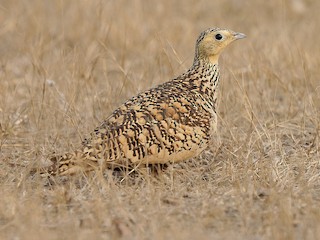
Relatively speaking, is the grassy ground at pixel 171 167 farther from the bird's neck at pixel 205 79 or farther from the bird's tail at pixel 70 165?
the bird's neck at pixel 205 79

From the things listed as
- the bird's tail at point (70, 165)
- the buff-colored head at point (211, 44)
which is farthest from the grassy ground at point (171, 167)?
the buff-colored head at point (211, 44)

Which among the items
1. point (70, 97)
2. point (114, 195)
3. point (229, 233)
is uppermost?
point (70, 97)

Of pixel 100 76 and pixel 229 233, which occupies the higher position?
pixel 100 76

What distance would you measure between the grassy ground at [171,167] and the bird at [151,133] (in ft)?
0.41

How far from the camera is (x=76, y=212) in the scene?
14.5ft

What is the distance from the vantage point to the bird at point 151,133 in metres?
4.89

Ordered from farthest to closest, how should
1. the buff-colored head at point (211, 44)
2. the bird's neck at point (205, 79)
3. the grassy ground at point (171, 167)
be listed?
1. the buff-colored head at point (211, 44)
2. the bird's neck at point (205, 79)
3. the grassy ground at point (171, 167)

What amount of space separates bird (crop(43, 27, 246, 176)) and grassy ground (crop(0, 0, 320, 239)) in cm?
13

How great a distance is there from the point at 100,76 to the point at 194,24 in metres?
2.95

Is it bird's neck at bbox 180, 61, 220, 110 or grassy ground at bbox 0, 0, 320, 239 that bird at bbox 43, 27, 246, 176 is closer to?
bird's neck at bbox 180, 61, 220, 110

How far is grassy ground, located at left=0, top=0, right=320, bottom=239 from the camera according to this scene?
13.7 feet

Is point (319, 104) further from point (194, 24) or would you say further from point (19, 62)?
point (194, 24)

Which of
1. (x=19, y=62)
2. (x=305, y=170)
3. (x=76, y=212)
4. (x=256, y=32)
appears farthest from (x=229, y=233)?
(x=256, y=32)

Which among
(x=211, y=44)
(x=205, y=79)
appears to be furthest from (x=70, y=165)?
(x=211, y=44)
